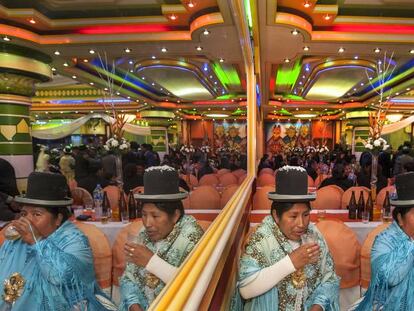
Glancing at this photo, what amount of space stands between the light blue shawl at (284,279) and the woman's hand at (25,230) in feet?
2.85

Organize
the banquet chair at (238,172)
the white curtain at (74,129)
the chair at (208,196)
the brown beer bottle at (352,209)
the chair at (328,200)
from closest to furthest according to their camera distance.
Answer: the white curtain at (74,129), the chair at (208,196), the brown beer bottle at (352,209), the chair at (328,200), the banquet chair at (238,172)

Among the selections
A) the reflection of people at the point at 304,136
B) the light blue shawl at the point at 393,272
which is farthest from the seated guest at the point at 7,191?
the reflection of people at the point at 304,136

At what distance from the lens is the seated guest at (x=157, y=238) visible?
3.53ft

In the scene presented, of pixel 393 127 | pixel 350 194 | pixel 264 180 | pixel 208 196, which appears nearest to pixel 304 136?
pixel 393 127

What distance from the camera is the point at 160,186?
128 centimetres

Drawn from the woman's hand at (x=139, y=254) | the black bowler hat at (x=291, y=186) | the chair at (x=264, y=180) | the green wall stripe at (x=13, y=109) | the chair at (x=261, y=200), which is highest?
the green wall stripe at (x=13, y=109)

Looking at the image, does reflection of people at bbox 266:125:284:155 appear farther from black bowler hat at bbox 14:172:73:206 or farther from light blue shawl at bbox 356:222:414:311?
black bowler hat at bbox 14:172:73:206

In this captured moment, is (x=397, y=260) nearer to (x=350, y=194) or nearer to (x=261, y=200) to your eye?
(x=350, y=194)

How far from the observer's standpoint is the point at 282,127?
67.0 ft

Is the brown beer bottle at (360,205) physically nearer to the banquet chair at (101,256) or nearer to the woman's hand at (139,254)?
the banquet chair at (101,256)

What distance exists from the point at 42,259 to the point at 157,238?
0.40m

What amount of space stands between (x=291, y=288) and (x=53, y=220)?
41.5 inches

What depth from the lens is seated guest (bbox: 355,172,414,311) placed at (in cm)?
151

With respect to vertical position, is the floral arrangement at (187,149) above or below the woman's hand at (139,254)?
above
